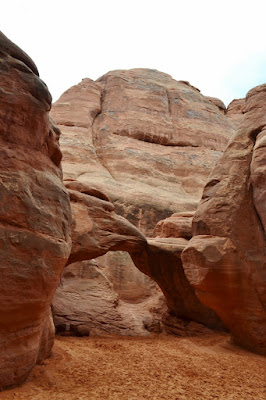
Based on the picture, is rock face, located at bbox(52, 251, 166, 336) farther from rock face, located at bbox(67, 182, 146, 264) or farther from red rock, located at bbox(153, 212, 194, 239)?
red rock, located at bbox(153, 212, 194, 239)

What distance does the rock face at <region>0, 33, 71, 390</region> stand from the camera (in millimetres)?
4367

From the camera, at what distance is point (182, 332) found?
10945 millimetres

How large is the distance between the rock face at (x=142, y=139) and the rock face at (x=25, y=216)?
11.2m

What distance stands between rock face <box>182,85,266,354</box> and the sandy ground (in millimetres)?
735

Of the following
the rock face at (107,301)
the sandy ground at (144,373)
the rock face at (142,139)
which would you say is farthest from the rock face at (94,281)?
the rock face at (142,139)

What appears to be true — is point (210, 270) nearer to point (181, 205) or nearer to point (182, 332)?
point (182, 332)

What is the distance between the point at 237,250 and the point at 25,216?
5205 mm

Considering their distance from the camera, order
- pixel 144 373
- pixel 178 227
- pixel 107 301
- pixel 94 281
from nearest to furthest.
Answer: pixel 144 373, pixel 107 301, pixel 178 227, pixel 94 281

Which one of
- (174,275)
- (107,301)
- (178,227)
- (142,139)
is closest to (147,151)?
(142,139)

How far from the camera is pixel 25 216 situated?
4.61m

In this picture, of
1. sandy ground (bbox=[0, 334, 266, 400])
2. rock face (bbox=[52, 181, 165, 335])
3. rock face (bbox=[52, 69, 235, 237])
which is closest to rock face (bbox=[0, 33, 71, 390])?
sandy ground (bbox=[0, 334, 266, 400])

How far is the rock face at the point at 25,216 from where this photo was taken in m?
4.37

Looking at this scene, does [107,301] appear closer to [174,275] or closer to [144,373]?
[174,275]

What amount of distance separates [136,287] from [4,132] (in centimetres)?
1082
